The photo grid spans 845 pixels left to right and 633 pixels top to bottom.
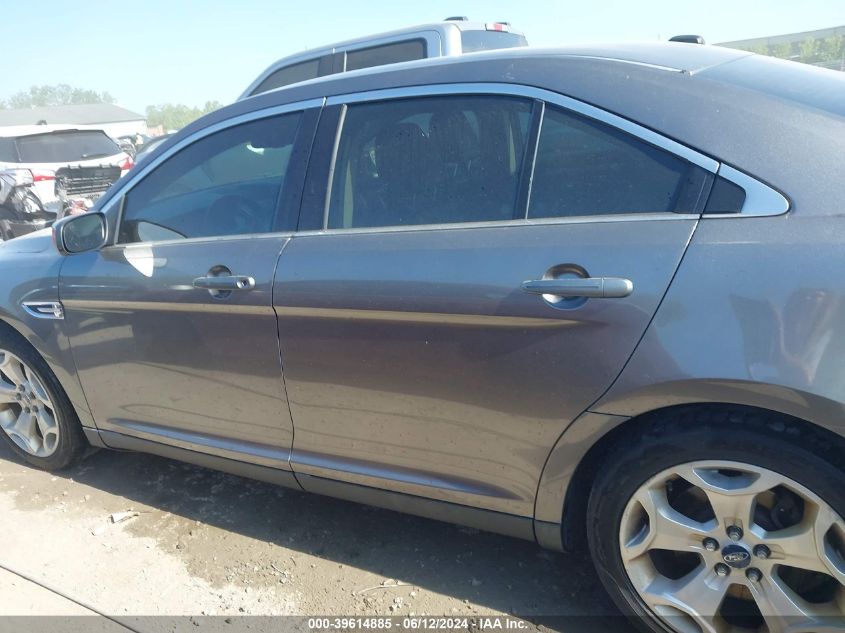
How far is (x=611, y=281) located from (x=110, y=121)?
281 feet

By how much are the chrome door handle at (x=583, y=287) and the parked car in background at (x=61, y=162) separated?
294 inches

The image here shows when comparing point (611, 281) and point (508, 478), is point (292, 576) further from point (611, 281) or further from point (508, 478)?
point (611, 281)

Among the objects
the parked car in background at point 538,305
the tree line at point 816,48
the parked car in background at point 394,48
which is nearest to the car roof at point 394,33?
the parked car in background at point 394,48

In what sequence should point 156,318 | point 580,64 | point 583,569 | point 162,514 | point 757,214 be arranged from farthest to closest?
point 162,514 < point 156,318 < point 583,569 < point 580,64 < point 757,214

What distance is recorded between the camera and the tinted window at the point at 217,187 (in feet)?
8.02

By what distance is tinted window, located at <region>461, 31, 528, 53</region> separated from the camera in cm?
571

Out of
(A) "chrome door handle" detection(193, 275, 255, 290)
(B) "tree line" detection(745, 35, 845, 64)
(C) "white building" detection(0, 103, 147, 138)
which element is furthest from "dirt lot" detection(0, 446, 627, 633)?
(C) "white building" detection(0, 103, 147, 138)

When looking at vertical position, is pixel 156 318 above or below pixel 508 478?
above

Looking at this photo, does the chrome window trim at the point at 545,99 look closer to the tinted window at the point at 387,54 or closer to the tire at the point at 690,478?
the tire at the point at 690,478

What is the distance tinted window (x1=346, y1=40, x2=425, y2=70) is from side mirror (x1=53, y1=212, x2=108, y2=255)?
3.51 metres

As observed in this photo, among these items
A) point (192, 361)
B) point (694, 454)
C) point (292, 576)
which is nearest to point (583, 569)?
point (694, 454)

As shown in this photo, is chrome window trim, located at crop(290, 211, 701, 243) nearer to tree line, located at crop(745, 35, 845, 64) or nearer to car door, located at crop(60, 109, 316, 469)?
car door, located at crop(60, 109, 316, 469)

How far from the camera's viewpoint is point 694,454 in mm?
1657

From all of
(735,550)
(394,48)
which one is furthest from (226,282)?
(394,48)
